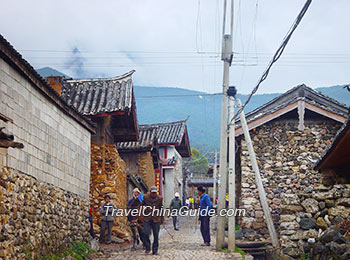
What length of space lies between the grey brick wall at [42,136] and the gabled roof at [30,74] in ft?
0.28

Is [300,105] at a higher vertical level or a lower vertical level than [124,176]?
higher

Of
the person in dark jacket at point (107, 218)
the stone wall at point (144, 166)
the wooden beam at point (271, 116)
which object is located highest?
the wooden beam at point (271, 116)

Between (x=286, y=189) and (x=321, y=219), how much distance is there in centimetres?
802

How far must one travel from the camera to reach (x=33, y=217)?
369 inches

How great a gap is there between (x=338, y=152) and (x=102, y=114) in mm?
9159

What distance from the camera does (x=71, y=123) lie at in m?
12.7

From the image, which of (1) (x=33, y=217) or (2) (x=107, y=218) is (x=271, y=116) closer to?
(2) (x=107, y=218)

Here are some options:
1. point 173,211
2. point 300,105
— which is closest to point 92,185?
point 173,211

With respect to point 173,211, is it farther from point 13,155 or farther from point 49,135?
point 13,155

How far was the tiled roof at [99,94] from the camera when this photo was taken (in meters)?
17.0

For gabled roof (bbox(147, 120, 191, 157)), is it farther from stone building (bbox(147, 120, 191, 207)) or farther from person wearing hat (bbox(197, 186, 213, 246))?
person wearing hat (bbox(197, 186, 213, 246))

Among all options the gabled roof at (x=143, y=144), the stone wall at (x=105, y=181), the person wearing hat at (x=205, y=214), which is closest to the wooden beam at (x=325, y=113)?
the person wearing hat at (x=205, y=214)

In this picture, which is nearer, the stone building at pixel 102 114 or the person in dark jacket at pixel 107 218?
the person in dark jacket at pixel 107 218

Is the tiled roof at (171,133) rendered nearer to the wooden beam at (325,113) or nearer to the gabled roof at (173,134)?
the gabled roof at (173,134)
